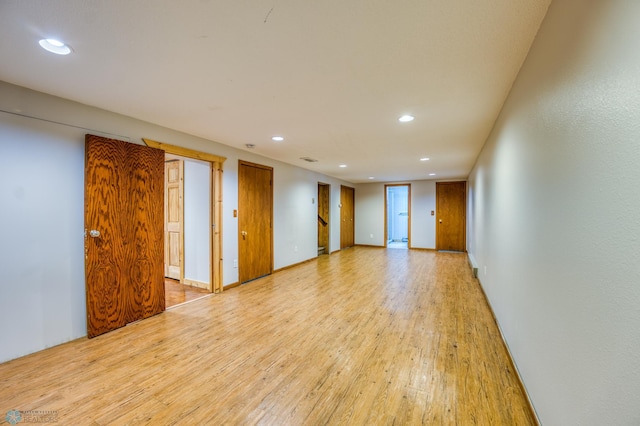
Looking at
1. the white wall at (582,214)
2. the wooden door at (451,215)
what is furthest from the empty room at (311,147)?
the wooden door at (451,215)

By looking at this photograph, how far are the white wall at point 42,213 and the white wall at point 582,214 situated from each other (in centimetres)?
375

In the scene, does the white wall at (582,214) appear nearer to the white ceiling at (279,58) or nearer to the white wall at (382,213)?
the white ceiling at (279,58)

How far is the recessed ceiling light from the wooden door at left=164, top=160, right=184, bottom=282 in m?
3.08

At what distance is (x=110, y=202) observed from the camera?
2.83 m

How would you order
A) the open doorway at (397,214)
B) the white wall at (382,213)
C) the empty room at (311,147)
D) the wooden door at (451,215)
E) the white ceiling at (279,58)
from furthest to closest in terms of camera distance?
the open doorway at (397,214), the white wall at (382,213), the wooden door at (451,215), the white ceiling at (279,58), the empty room at (311,147)

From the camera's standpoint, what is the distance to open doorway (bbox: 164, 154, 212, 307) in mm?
4402

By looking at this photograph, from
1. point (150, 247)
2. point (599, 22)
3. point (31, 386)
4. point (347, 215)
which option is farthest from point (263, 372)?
point (347, 215)

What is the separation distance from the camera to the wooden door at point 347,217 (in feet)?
28.8

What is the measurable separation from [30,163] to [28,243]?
2.32ft

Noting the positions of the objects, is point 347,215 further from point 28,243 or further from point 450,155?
point 28,243

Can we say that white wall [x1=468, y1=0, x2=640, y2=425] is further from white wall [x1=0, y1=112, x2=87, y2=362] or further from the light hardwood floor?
white wall [x1=0, y1=112, x2=87, y2=362]

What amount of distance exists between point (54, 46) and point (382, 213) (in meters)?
8.56

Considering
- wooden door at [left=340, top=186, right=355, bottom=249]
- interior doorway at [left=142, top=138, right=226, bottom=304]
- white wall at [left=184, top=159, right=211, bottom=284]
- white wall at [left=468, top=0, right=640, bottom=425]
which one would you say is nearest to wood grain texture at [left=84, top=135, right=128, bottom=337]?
interior doorway at [left=142, top=138, right=226, bottom=304]

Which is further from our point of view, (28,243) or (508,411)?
(28,243)
